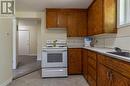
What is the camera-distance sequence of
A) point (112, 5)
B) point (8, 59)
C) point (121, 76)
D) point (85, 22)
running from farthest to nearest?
point (85, 22) → point (8, 59) → point (112, 5) → point (121, 76)

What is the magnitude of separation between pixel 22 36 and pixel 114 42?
8.23 m

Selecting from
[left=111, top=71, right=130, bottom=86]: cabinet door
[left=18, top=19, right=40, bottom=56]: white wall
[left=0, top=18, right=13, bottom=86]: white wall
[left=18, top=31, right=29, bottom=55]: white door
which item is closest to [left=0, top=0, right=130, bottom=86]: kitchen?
[left=0, top=18, right=13, bottom=86]: white wall

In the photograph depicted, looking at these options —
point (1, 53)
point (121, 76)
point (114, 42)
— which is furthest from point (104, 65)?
point (1, 53)

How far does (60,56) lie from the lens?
4953 millimetres

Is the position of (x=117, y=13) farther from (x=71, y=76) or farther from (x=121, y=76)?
(x=71, y=76)

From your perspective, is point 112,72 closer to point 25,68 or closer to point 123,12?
point 123,12

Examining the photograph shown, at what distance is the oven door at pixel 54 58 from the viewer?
490cm

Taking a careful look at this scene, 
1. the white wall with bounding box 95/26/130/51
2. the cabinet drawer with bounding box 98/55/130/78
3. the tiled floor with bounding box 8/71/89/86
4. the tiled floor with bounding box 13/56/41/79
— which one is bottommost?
the tiled floor with bounding box 8/71/89/86

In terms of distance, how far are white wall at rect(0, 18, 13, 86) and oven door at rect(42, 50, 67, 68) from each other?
0.99 meters

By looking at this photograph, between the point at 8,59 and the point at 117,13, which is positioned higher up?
the point at 117,13

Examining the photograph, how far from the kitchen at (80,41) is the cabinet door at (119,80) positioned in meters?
0.40

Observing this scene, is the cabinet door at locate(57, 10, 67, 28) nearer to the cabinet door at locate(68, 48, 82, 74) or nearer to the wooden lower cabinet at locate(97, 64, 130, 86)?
the cabinet door at locate(68, 48, 82, 74)

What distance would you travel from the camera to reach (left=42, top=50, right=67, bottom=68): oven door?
4.90 m

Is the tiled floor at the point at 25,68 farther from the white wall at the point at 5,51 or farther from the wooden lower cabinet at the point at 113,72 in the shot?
the wooden lower cabinet at the point at 113,72
